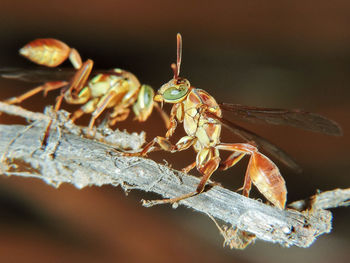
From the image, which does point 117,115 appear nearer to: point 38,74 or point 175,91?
point 38,74

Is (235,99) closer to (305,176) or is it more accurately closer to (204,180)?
(305,176)

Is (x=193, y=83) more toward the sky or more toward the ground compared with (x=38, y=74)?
more toward the ground

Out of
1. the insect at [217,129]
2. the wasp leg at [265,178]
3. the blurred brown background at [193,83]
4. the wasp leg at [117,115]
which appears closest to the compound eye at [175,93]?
the insect at [217,129]

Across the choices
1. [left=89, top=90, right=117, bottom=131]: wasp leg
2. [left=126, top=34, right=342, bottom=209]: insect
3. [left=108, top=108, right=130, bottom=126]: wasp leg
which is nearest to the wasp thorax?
[left=126, top=34, right=342, bottom=209]: insect

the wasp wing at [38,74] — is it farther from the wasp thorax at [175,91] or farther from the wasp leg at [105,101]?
the wasp thorax at [175,91]

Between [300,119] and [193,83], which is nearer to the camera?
[300,119]

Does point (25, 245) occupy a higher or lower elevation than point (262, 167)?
lower

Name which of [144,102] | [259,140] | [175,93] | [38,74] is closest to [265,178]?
[259,140]

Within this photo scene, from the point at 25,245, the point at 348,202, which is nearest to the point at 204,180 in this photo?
the point at 348,202
